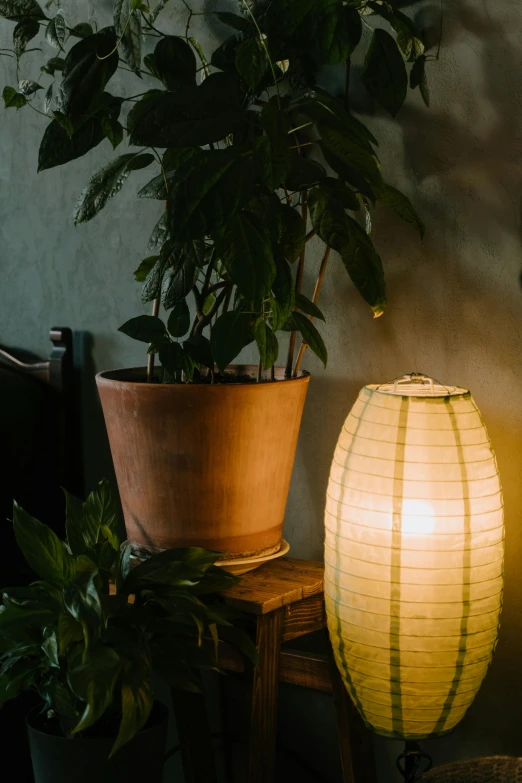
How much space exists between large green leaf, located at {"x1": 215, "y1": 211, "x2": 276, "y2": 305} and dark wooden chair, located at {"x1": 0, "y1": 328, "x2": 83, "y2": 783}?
93 cm

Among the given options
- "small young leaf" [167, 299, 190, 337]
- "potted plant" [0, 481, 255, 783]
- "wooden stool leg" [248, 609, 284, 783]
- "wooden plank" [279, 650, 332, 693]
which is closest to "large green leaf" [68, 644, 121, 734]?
"potted plant" [0, 481, 255, 783]

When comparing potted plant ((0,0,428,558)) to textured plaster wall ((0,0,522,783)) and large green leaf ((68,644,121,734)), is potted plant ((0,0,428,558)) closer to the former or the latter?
textured plaster wall ((0,0,522,783))

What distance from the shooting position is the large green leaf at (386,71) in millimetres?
1448

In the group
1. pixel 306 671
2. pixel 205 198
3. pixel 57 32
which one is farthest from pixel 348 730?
pixel 57 32

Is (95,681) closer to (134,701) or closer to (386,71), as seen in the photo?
(134,701)

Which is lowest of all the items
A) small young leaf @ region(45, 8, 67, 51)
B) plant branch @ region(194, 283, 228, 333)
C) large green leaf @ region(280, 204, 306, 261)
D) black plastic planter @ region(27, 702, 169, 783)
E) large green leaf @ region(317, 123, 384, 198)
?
black plastic planter @ region(27, 702, 169, 783)

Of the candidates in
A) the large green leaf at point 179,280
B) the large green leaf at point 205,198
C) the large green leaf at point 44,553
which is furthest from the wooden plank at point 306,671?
the large green leaf at point 205,198

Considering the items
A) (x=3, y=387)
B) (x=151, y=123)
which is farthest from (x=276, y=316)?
(x=3, y=387)

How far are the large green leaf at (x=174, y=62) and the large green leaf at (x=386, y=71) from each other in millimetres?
319

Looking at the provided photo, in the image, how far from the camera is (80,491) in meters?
2.15

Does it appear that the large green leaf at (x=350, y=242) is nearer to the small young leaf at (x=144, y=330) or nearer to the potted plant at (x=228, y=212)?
the potted plant at (x=228, y=212)

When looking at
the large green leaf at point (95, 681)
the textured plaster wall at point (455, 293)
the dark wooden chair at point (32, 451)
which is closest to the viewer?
the large green leaf at point (95, 681)

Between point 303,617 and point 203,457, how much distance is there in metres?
0.34

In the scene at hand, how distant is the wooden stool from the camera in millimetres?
1345
